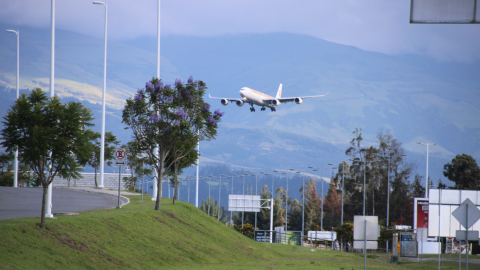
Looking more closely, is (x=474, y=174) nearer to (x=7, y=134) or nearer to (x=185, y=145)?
(x=185, y=145)

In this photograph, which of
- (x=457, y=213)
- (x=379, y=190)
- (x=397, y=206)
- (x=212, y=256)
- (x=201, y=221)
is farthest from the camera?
(x=379, y=190)

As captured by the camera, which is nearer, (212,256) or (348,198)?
(212,256)

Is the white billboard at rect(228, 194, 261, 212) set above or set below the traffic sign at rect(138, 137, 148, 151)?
below

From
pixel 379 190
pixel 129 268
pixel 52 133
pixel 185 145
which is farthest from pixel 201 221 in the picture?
pixel 379 190

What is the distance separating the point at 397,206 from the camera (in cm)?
10544

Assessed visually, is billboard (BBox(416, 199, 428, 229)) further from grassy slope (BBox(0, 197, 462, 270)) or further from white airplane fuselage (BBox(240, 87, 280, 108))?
white airplane fuselage (BBox(240, 87, 280, 108))

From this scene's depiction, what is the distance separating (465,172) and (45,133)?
3641 inches

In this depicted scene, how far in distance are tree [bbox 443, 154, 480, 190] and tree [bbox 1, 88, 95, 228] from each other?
90.0 meters

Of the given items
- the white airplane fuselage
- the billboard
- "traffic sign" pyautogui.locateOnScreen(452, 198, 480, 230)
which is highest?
the white airplane fuselage

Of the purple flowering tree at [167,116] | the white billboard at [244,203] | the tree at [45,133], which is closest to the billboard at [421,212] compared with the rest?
the purple flowering tree at [167,116]

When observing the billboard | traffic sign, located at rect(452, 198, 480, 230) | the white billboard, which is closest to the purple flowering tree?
traffic sign, located at rect(452, 198, 480, 230)

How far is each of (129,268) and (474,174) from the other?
297 ft

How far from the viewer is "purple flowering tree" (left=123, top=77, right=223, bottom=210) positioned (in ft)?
97.3

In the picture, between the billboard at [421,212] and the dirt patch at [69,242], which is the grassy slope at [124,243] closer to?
the dirt patch at [69,242]
